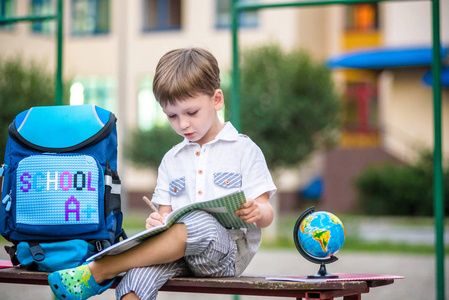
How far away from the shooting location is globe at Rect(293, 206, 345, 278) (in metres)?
2.29

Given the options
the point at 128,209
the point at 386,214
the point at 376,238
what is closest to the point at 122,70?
the point at 128,209

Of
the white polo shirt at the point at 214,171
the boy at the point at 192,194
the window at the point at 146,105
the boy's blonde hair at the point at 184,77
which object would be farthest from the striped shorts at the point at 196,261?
the window at the point at 146,105

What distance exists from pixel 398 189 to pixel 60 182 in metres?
13.9

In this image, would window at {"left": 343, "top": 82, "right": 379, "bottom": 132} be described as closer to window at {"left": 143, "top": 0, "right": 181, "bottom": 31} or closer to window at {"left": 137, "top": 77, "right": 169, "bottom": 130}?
window at {"left": 143, "top": 0, "right": 181, "bottom": 31}

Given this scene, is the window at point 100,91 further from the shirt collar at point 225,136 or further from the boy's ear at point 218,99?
the boy's ear at point 218,99

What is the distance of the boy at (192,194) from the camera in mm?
2402

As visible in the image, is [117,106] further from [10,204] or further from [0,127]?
[10,204]

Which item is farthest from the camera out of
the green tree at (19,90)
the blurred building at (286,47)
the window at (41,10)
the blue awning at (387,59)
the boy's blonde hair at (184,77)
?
the window at (41,10)

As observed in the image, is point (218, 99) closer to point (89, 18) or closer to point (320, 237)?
point (320, 237)

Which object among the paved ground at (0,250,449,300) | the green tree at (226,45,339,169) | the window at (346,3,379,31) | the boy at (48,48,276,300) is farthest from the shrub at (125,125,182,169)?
the boy at (48,48,276,300)

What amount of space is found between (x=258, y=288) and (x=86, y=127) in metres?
0.95

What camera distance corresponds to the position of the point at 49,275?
2.43m

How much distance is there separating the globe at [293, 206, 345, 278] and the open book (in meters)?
0.23

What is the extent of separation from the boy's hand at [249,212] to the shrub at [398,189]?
13.4 metres
